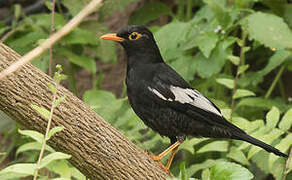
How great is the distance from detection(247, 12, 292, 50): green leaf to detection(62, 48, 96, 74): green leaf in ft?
4.86

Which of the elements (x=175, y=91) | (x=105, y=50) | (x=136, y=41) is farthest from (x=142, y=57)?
(x=105, y=50)

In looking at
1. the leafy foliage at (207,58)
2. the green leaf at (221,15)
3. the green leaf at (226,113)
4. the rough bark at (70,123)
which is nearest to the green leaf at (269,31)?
the leafy foliage at (207,58)

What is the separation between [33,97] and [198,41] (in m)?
2.06

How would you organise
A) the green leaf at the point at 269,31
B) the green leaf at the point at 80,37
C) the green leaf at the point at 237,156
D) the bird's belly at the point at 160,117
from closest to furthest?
the bird's belly at the point at 160,117
the green leaf at the point at 237,156
the green leaf at the point at 269,31
the green leaf at the point at 80,37

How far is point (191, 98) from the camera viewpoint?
3.31 meters

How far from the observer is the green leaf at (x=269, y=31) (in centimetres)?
397

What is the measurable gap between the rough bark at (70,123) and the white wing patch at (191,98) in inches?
29.5

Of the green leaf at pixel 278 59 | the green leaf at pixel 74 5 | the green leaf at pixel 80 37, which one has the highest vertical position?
the green leaf at pixel 74 5

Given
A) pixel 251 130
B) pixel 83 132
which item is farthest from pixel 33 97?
pixel 251 130

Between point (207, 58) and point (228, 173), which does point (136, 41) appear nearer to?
point (207, 58)

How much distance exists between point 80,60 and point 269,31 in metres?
1.72

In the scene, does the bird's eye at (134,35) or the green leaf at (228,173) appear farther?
the bird's eye at (134,35)

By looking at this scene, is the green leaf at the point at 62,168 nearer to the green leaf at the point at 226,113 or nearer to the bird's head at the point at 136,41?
the bird's head at the point at 136,41

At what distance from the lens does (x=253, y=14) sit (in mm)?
4152
